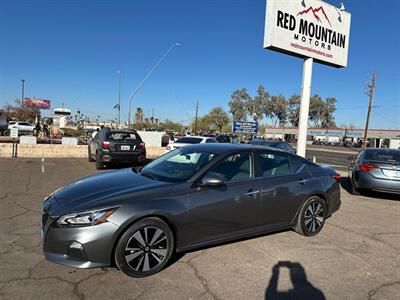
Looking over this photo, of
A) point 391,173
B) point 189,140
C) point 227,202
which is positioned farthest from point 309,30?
point 227,202

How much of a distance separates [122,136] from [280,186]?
7905mm

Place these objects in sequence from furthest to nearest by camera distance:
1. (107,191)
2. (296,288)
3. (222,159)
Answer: (222,159) < (107,191) < (296,288)

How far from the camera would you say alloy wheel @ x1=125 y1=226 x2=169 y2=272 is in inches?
130

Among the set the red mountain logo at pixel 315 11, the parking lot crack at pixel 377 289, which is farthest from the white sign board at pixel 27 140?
the parking lot crack at pixel 377 289

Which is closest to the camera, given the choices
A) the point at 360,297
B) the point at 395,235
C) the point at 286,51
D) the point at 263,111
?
the point at 360,297

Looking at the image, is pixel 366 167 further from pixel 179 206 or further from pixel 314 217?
pixel 179 206

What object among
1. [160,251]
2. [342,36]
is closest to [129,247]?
[160,251]

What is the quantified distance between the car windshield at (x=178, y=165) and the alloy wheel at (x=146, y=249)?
0.74m

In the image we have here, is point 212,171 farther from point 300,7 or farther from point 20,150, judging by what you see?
point 20,150

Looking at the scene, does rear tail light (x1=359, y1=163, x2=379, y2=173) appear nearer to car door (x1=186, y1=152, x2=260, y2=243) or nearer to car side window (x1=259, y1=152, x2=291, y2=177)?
car side window (x1=259, y1=152, x2=291, y2=177)

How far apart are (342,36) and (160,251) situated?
38.8ft

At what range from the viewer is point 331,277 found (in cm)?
355

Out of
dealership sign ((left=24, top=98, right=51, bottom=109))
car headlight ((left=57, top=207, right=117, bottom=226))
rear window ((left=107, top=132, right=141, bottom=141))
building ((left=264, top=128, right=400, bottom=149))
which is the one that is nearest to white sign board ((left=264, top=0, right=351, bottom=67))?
rear window ((left=107, top=132, right=141, bottom=141))

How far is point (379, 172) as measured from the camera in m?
7.65
